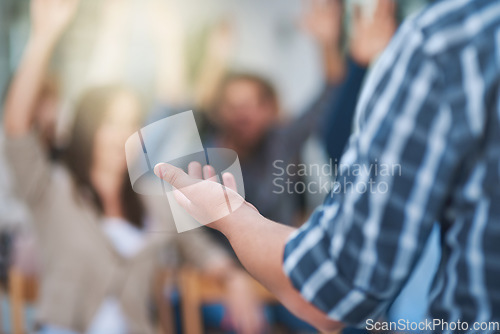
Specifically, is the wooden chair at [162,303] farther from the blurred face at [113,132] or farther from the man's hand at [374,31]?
the man's hand at [374,31]

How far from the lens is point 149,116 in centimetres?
135

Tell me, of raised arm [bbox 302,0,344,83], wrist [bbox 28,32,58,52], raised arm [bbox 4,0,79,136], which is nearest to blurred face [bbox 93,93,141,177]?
raised arm [bbox 4,0,79,136]

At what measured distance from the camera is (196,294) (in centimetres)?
127

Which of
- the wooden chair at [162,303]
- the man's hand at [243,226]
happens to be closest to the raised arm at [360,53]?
the man's hand at [243,226]

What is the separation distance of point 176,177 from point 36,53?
1.25 meters

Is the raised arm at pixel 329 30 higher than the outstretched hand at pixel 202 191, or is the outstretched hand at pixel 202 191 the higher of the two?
the outstretched hand at pixel 202 191

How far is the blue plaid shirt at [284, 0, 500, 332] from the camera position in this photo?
265 mm

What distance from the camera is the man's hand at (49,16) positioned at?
1.39m

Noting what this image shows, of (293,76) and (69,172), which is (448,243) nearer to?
(69,172)

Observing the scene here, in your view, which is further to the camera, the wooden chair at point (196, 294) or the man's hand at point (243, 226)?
the wooden chair at point (196, 294)

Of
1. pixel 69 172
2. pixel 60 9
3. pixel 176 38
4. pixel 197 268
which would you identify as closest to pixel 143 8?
pixel 176 38

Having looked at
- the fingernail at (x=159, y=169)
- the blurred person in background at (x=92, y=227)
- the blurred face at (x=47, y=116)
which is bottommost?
the blurred person in background at (x=92, y=227)

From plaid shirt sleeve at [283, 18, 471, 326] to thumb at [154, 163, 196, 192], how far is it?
0.07 m

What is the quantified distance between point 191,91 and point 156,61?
0.14 m
